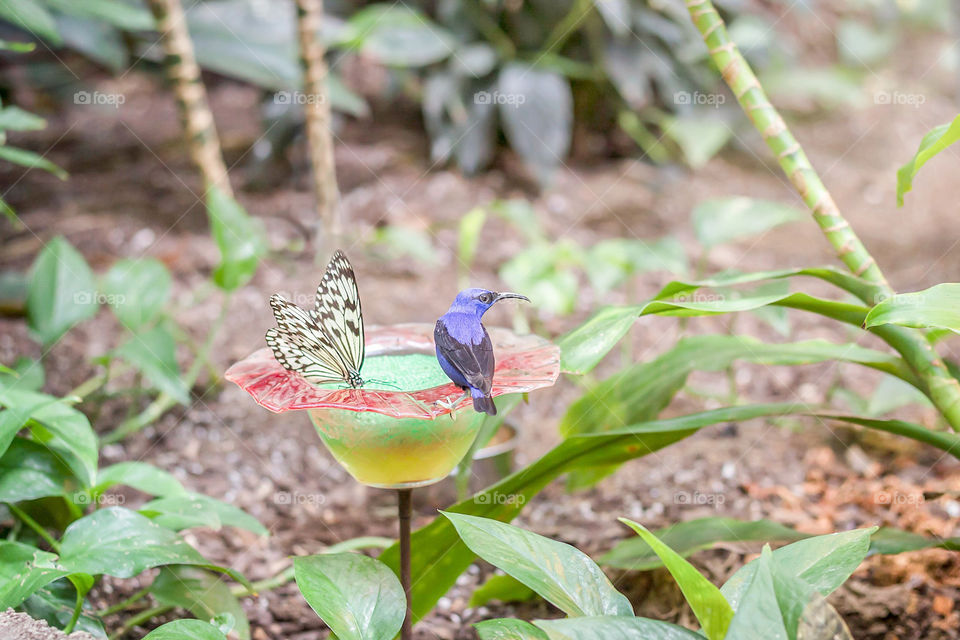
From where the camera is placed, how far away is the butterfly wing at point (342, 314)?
0.92 metres

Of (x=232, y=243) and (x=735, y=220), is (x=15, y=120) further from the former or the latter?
(x=735, y=220)

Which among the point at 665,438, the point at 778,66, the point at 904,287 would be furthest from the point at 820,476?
the point at 778,66

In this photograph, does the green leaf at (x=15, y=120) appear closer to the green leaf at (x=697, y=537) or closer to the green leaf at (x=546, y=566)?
the green leaf at (x=546, y=566)

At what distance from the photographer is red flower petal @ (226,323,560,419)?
85 cm

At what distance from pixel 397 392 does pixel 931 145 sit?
77cm

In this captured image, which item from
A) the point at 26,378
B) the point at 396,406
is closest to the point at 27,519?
the point at 26,378

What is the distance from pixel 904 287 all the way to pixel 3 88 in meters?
3.20

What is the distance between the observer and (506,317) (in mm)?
2414

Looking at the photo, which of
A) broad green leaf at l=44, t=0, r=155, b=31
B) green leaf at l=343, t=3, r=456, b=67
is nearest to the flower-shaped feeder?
broad green leaf at l=44, t=0, r=155, b=31

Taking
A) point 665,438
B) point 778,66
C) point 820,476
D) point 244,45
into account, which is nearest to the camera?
point 665,438

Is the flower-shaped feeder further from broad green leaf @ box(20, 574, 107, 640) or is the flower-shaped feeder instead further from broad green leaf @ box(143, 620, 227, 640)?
broad green leaf @ box(20, 574, 107, 640)

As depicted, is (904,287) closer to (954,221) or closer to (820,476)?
(954,221)

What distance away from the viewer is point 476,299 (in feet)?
3.12

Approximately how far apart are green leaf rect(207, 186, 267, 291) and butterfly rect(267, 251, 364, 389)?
0.85m
